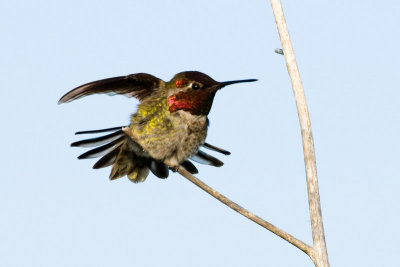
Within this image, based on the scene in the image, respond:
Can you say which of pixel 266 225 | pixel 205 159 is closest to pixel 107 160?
pixel 205 159

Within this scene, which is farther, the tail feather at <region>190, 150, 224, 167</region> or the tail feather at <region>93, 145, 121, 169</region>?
the tail feather at <region>190, 150, 224, 167</region>

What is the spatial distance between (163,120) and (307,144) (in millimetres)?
3347

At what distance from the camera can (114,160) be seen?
24.8 feet

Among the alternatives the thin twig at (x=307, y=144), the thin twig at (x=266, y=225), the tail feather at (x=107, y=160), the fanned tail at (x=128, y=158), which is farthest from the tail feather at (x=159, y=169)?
the thin twig at (x=307, y=144)

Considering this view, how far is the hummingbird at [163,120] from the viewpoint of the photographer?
7.00 meters

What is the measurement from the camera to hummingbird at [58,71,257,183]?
700 cm

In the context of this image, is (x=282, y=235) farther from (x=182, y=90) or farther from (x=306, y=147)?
(x=182, y=90)

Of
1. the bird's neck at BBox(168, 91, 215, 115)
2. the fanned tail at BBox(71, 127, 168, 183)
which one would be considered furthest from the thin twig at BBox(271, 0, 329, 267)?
the fanned tail at BBox(71, 127, 168, 183)

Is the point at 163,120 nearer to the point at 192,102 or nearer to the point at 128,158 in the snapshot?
the point at 192,102

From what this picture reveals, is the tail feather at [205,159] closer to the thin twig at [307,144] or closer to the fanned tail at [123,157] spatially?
the fanned tail at [123,157]

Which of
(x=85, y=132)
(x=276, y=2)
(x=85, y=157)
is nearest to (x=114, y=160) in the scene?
(x=85, y=157)

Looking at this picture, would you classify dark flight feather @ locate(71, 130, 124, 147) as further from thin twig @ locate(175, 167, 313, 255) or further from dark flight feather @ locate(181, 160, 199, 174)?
thin twig @ locate(175, 167, 313, 255)

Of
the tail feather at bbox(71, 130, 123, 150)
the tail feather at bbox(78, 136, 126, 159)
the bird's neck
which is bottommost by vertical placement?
the tail feather at bbox(78, 136, 126, 159)

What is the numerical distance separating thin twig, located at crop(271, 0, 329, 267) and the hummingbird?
2541mm
